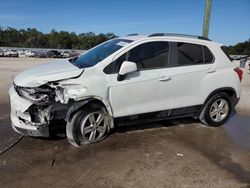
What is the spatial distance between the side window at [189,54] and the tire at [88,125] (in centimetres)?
183

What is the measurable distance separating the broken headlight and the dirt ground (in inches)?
32.6

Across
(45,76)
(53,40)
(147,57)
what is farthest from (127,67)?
(53,40)

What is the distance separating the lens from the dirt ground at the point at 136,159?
3850mm

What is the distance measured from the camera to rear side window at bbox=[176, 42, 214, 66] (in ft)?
18.2

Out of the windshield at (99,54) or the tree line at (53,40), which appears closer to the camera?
the windshield at (99,54)

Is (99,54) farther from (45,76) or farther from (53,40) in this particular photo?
(53,40)

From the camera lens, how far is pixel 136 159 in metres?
4.51

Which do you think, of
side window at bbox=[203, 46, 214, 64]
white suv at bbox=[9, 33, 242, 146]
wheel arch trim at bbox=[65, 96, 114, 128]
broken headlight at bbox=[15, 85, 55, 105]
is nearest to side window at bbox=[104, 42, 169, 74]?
white suv at bbox=[9, 33, 242, 146]

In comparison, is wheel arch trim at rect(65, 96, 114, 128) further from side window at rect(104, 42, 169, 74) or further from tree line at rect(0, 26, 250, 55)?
tree line at rect(0, 26, 250, 55)

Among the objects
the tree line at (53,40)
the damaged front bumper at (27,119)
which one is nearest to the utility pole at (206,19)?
the damaged front bumper at (27,119)

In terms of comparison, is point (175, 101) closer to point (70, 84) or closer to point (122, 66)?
point (122, 66)

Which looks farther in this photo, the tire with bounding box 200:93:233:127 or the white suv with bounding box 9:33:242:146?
the tire with bounding box 200:93:233:127

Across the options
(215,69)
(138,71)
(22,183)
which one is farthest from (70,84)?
(215,69)

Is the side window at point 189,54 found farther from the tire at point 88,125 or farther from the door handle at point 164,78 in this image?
the tire at point 88,125
